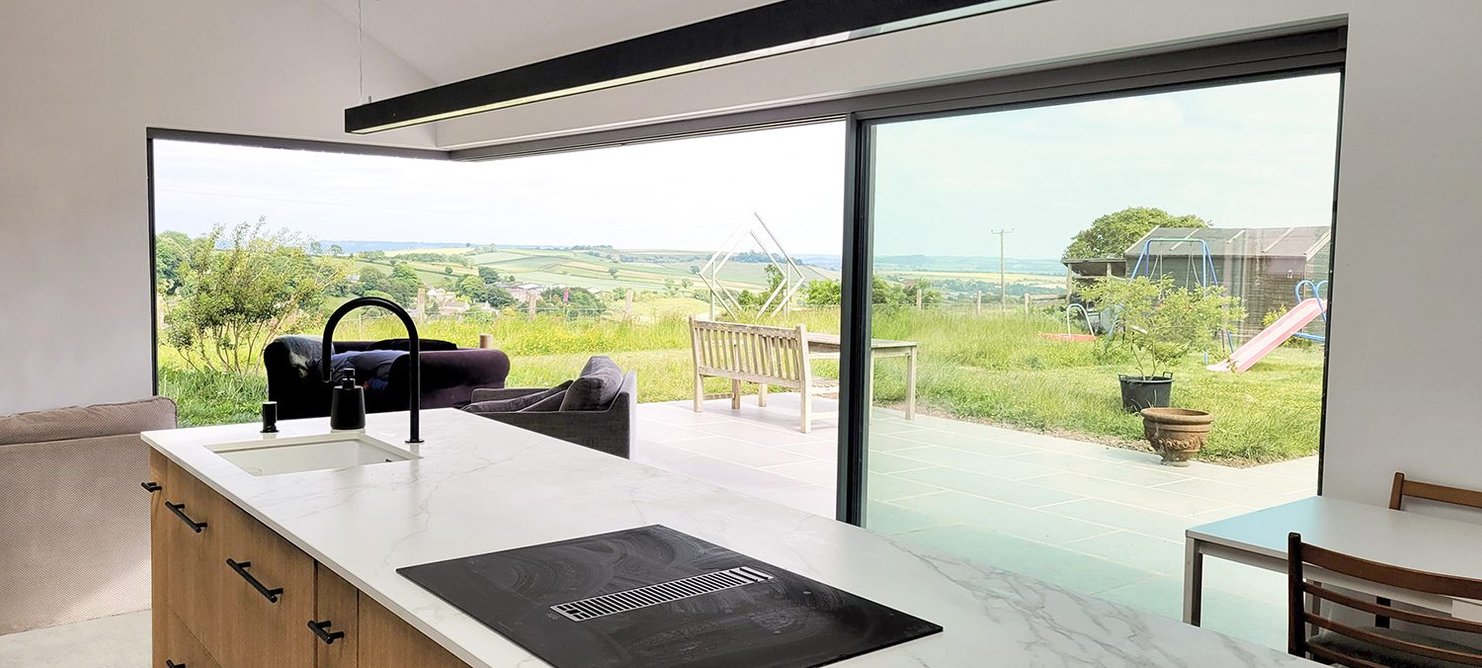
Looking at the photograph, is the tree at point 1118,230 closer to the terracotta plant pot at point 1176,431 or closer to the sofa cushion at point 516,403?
the terracotta plant pot at point 1176,431

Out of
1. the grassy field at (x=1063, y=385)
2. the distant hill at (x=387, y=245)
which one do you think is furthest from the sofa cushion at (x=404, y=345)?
the grassy field at (x=1063, y=385)

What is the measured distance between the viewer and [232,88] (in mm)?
6852

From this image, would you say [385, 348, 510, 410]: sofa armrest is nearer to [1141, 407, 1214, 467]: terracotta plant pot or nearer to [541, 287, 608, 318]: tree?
[541, 287, 608, 318]: tree

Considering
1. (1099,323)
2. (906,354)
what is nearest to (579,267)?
(906,354)

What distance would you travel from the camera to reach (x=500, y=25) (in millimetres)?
6102

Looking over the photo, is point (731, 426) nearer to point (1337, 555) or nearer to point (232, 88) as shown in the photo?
point (232, 88)

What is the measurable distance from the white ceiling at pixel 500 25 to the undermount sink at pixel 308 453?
2.39m

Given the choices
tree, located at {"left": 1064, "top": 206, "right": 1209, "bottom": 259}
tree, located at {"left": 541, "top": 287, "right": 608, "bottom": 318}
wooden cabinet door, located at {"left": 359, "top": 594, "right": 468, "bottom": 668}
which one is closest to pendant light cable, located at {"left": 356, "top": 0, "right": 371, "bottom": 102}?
tree, located at {"left": 541, "top": 287, "right": 608, "bottom": 318}

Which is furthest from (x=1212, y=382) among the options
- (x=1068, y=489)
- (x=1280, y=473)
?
(x=1068, y=489)

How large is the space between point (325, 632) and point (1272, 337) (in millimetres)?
2856

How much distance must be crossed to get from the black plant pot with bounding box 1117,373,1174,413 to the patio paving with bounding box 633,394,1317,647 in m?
0.17

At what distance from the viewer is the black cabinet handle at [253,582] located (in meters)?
2.28

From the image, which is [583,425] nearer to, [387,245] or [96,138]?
[387,245]

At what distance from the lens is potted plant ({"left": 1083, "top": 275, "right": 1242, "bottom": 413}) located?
3650mm
